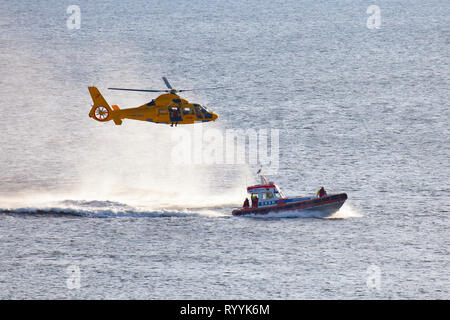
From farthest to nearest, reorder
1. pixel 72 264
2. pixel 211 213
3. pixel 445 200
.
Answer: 1. pixel 445 200
2. pixel 211 213
3. pixel 72 264

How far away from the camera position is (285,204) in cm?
9888

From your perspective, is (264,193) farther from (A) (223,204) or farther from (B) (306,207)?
(A) (223,204)

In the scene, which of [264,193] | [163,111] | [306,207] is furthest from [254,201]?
[163,111]

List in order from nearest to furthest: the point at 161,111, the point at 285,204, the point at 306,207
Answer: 1. the point at 161,111
2. the point at 285,204
3. the point at 306,207

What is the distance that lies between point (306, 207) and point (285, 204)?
7.97ft

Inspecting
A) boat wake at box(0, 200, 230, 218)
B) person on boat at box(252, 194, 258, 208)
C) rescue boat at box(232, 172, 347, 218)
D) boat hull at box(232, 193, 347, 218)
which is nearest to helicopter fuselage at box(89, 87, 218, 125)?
rescue boat at box(232, 172, 347, 218)

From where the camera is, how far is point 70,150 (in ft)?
458

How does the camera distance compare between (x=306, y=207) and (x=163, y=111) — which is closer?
(x=163, y=111)

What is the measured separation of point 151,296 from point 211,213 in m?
20.2

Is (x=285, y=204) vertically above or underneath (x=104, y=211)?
above

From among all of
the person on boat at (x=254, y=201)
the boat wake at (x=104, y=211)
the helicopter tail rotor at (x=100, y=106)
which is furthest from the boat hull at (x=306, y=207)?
the helicopter tail rotor at (x=100, y=106)

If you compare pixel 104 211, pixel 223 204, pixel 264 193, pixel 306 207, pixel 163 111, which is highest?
pixel 163 111
